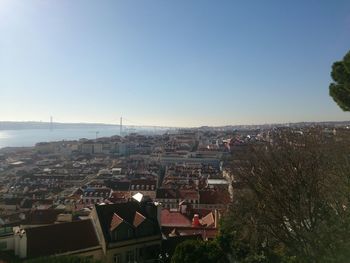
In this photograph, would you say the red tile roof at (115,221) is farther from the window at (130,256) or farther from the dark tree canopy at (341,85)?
the dark tree canopy at (341,85)

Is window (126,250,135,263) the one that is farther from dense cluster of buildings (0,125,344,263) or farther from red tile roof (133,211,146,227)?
red tile roof (133,211,146,227)

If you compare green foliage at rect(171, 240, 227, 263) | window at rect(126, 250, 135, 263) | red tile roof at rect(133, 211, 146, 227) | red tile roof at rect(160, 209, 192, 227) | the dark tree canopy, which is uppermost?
the dark tree canopy

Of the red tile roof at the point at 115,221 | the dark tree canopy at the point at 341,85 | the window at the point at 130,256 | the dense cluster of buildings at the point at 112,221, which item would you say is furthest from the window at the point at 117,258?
the dark tree canopy at the point at 341,85

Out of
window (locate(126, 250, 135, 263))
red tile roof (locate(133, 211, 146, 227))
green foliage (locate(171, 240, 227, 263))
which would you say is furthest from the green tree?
window (locate(126, 250, 135, 263))

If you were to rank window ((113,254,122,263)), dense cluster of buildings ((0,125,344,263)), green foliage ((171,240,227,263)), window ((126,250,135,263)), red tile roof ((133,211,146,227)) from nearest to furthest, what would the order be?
green foliage ((171,240,227,263)) < dense cluster of buildings ((0,125,344,263)) < window ((113,254,122,263)) < window ((126,250,135,263)) < red tile roof ((133,211,146,227))

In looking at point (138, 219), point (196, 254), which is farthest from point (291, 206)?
point (138, 219)

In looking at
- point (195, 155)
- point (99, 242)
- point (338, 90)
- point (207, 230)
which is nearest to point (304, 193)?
point (338, 90)
